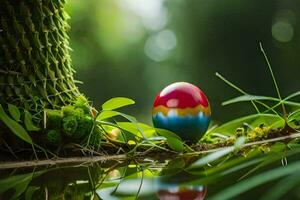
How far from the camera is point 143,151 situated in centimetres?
54

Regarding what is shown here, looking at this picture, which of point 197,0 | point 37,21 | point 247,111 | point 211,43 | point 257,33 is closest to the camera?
point 37,21

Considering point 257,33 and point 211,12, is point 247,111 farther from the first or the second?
point 211,12

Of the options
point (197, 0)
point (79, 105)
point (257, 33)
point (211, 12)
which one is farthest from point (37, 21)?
point (197, 0)

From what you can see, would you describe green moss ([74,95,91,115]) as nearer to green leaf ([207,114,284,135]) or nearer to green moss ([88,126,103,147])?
green moss ([88,126,103,147])

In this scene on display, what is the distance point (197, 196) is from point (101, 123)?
0.27 m

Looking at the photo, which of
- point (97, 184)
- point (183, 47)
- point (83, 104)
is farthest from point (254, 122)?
point (183, 47)

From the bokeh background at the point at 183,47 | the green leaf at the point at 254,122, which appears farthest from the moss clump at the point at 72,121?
the bokeh background at the point at 183,47

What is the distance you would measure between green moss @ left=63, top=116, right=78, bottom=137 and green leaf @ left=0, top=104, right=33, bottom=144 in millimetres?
41

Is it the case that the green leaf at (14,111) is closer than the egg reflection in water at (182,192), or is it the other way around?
the egg reflection in water at (182,192)

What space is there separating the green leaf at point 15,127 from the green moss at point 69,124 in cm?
4

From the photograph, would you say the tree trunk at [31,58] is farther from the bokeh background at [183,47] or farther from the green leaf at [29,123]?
the bokeh background at [183,47]

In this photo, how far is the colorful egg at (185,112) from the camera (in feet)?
1.88

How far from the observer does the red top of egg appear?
1.90 feet

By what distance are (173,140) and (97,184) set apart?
166mm
